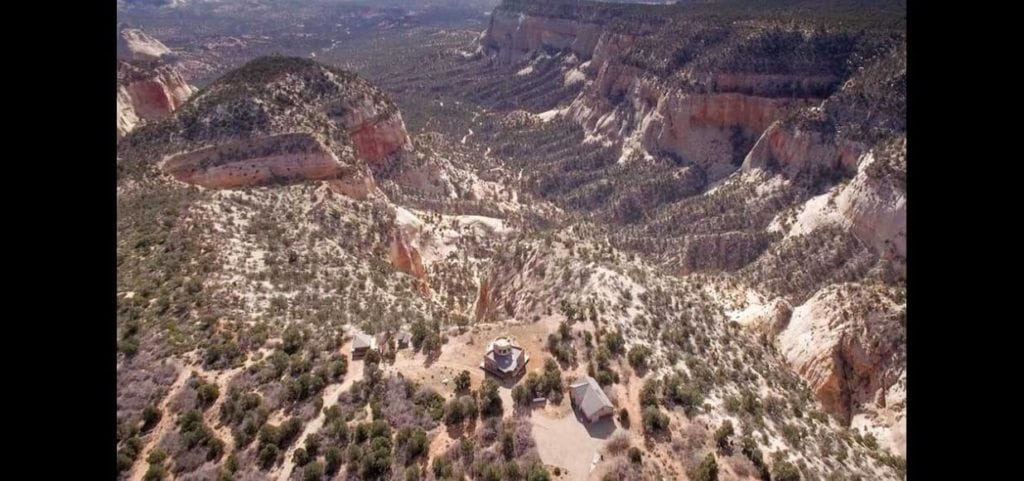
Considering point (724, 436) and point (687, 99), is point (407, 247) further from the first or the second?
point (687, 99)

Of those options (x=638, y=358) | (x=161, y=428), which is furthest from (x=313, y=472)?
(x=638, y=358)

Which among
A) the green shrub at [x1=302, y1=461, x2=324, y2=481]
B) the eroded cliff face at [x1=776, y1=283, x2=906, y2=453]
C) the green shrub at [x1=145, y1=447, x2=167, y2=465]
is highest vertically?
the green shrub at [x1=145, y1=447, x2=167, y2=465]

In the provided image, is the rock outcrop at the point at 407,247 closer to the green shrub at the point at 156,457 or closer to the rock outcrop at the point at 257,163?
the rock outcrop at the point at 257,163

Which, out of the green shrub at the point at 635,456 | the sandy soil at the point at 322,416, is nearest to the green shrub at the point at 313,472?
the sandy soil at the point at 322,416

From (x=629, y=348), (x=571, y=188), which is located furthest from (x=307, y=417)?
(x=571, y=188)

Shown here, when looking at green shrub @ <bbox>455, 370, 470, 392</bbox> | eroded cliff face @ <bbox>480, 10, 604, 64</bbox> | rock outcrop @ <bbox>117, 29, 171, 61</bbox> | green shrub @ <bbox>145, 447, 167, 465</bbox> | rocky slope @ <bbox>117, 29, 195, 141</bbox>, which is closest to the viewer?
green shrub @ <bbox>145, 447, 167, 465</bbox>

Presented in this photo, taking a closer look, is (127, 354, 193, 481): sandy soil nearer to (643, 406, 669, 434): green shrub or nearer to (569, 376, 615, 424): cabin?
(569, 376, 615, 424): cabin

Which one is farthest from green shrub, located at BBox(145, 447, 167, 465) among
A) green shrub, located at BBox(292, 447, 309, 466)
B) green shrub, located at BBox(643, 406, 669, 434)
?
green shrub, located at BBox(643, 406, 669, 434)

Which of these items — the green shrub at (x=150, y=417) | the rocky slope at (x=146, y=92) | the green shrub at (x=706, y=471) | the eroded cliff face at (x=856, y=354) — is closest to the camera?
the green shrub at (x=706, y=471)
